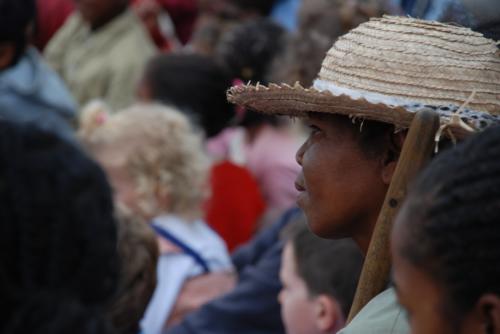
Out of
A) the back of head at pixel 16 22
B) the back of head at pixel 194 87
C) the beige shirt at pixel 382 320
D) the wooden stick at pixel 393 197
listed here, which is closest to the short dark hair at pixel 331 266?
the wooden stick at pixel 393 197

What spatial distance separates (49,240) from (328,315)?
2.00m

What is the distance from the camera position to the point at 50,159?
179cm

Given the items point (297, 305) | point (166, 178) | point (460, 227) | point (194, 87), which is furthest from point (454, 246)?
point (194, 87)

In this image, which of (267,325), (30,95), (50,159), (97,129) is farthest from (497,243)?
(30,95)

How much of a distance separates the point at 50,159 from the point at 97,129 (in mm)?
3249

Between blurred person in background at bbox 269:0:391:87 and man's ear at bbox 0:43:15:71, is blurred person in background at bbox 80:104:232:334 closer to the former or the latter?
man's ear at bbox 0:43:15:71

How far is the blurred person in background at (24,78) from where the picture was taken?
535cm

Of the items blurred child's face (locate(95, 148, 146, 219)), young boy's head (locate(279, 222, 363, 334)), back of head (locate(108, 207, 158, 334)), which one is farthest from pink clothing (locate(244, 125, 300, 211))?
back of head (locate(108, 207, 158, 334))

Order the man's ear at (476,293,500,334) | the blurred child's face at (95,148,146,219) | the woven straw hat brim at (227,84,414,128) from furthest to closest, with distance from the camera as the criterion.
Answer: the blurred child's face at (95,148,146,219) → the woven straw hat brim at (227,84,414,128) → the man's ear at (476,293,500,334)

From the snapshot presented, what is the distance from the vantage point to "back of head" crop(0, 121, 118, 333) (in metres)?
1.68

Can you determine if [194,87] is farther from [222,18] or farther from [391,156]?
[391,156]

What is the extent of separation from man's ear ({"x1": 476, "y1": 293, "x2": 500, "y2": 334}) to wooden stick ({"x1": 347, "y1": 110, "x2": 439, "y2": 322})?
0.72 meters

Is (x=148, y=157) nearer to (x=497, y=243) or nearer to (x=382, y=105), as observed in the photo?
(x=382, y=105)

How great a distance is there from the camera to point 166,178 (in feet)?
15.4
